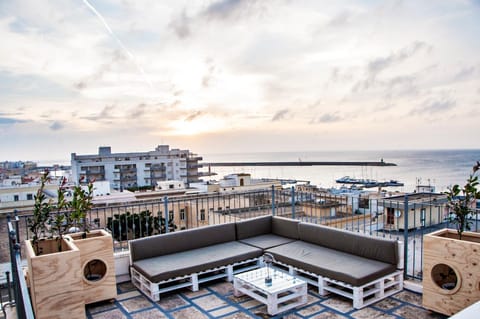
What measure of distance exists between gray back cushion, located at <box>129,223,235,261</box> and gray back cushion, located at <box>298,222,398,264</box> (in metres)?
1.29

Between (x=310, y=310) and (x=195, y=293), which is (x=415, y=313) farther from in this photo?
(x=195, y=293)

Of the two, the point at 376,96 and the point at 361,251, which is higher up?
the point at 376,96

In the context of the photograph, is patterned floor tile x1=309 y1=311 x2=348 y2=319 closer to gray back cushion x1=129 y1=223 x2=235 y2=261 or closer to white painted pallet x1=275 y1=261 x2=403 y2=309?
white painted pallet x1=275 y1=261 x2=403 y2=309

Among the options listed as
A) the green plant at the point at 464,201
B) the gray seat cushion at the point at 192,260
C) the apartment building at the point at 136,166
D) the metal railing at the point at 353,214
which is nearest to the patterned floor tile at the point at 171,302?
the gray seat cushion at the point at 192,260

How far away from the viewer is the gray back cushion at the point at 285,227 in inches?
226

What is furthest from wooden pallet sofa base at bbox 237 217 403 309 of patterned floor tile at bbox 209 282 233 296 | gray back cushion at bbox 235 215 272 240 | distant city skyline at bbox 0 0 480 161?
distant city skyline at bbox 0 0 480 161

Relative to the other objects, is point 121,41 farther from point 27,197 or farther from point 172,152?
point 172,152

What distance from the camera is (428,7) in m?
8.31

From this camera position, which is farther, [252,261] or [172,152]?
[172,152]

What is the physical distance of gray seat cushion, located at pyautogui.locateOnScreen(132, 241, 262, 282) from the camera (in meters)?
4.44

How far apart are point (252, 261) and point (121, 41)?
8.58 meters

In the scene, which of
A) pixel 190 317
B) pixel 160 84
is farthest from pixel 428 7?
pixel 160 84

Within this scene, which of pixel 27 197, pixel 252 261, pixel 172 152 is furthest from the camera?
pixel 172 152

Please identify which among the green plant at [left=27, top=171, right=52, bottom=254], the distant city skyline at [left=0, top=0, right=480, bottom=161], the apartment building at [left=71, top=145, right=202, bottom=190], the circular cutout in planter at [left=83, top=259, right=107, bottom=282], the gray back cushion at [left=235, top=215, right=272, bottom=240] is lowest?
the apartment building at [left=71, top=145, right=202, bottom=190]
